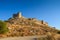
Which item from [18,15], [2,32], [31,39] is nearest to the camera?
[31,39]

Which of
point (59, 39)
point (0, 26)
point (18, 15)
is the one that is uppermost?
point (18, 15)

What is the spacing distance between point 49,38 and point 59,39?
1.14 meters

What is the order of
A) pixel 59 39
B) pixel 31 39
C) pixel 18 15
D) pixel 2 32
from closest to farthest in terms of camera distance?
pixel 59 39
pixel 31 39
pixel 2 32
pixel 18 15

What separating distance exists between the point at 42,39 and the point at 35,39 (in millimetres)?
1044

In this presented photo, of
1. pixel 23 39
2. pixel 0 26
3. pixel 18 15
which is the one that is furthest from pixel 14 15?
pixel 23 39

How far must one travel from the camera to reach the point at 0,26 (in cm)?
3369

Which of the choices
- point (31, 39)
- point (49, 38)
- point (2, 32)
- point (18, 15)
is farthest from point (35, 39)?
point (18, 15)

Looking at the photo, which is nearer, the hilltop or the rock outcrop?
the hilltop

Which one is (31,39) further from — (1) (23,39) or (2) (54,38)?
(2) (54,38)

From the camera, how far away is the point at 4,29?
33.7 meters

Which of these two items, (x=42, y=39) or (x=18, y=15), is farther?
(x=18, y=15)

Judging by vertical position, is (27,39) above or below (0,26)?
below

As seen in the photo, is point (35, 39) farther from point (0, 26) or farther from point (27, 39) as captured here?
point (0, 26)

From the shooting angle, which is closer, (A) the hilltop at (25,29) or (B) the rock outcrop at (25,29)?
(A) the hilltop at (25,29)
